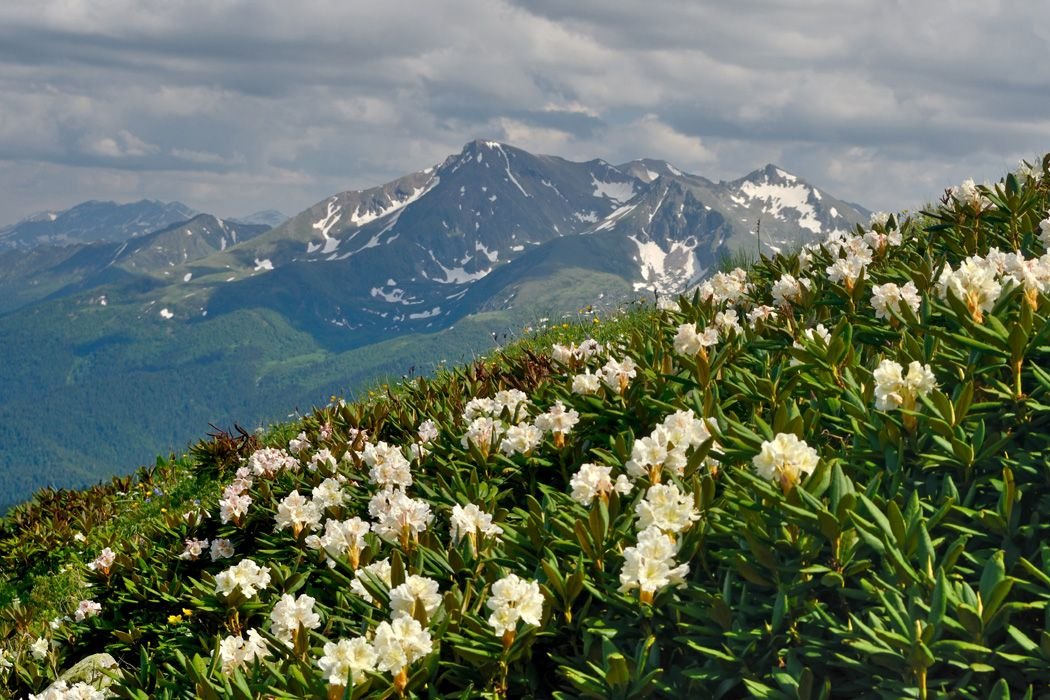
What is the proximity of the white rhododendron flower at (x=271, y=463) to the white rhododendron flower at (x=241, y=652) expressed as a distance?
394cm

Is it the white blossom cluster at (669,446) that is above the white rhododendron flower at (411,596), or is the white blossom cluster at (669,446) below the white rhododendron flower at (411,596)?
above

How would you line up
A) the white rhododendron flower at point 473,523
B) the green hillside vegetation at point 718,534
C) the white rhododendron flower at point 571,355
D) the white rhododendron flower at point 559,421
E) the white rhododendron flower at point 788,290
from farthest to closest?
the white rhododendron flower at point 571,355
the white rhododendron flower at point 788,290
the white rhododendron flower at point 559,421
the white rhododendron flower at point 473,523
the green hillside vegetation at point 718,534

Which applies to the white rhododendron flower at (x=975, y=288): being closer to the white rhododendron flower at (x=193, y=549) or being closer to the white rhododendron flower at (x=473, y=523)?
the white rhododendron flower at (x=473, y=523)

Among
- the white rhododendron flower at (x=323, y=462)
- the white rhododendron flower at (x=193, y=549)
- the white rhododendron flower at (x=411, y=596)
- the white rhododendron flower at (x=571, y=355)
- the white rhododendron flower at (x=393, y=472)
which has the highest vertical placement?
the white rhododendron flower at (x=411, y=596)

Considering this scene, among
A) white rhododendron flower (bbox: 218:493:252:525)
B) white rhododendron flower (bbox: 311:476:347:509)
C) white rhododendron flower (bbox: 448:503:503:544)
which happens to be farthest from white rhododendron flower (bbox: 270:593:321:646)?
white rhododendron flower (bbox: 218:493:252:525)

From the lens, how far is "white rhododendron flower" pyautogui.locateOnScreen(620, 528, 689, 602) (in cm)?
389

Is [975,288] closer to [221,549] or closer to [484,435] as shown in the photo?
[484,435]

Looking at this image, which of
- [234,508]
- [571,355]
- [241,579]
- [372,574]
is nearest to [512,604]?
[372,574]

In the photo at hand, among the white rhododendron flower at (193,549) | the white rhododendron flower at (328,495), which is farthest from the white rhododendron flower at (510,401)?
the white rhododendron flower at (193,549)

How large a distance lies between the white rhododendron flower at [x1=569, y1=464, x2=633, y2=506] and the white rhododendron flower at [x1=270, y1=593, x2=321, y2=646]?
1.52 m

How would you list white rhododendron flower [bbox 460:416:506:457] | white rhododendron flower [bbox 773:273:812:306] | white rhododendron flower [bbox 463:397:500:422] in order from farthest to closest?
white rhododendron flower [bbox 463:397:500:422] < white rhododendron flower [bbox 773:273:812:306] < white rhododendron flower [bbox 460:416:506:457]

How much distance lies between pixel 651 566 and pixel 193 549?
221 inches

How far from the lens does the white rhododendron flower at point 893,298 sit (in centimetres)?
543

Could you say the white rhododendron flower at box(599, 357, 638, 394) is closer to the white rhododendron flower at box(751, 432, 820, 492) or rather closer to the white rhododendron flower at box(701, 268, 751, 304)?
the white rhododendron flower at box(701, 268, 751, 304)
